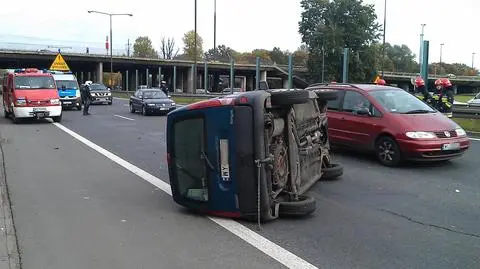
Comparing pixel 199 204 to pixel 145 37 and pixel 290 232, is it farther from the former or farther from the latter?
pixel 145 37

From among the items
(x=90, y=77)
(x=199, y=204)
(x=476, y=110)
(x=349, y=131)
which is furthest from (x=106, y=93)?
(x=90, y=77)

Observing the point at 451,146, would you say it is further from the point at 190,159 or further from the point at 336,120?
the point at 190,159

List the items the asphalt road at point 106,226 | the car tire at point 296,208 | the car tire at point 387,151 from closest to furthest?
1. the asphalt road at point 106,226
2. the car tire at point 296,208
3. the car tire at point 387,151

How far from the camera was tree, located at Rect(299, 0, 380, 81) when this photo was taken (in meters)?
88.1

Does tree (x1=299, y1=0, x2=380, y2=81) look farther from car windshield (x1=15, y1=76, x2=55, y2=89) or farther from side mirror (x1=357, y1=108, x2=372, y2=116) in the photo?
side mirror (x1=357, y1=108, x2=372, y2=116)

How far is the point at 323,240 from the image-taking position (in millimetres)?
5797

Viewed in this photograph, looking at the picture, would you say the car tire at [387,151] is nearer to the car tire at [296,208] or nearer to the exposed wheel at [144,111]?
the car tire at [296,208]

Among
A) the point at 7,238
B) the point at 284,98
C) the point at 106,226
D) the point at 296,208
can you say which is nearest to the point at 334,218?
the point at 296,208

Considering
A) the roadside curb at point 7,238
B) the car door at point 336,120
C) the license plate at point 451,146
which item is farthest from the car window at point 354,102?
the roadside curb at point 7,238

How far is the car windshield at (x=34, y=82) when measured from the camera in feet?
73.2

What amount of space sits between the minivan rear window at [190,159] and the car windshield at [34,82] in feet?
58.1

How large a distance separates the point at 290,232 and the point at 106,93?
35936 mm

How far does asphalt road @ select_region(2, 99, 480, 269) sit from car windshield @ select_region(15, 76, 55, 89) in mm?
12705

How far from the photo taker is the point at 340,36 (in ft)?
293
